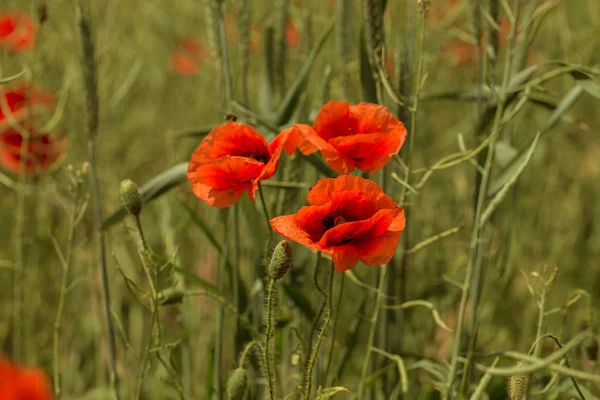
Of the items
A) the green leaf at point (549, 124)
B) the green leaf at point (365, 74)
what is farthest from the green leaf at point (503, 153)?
the green leaf at point (365, 74)

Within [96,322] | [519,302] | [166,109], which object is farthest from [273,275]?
[166,109]

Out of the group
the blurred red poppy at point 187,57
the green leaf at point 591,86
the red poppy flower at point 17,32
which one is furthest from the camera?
the blurred red poppy at point 187,57

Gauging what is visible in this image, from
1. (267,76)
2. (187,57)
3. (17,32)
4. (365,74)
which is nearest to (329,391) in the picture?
(365,74)

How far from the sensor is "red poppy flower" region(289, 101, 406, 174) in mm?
568

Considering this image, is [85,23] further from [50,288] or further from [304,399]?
[50,288]

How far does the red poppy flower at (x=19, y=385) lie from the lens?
378 mm

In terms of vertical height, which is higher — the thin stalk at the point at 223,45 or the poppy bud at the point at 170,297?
the thin stalk at the point at 223,45

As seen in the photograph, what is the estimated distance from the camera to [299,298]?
75 cm

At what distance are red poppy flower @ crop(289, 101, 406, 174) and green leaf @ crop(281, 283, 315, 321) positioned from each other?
186 mm

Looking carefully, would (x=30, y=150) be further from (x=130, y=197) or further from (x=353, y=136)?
(x=353, y=136)

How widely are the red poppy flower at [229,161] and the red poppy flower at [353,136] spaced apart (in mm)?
25

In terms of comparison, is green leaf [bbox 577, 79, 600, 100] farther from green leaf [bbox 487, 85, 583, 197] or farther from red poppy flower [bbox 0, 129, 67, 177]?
red poppy flower [bbox 0, 129, 67, 177]

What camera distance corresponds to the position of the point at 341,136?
23.5 inches

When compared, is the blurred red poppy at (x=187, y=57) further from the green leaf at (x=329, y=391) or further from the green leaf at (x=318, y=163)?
the green leaf at (x=329, y=391)
